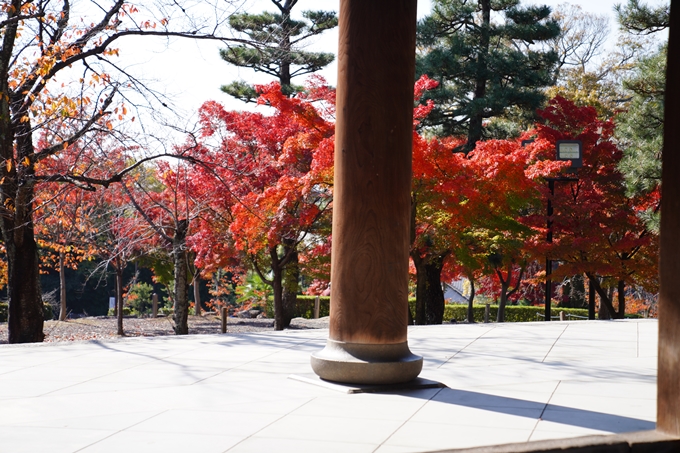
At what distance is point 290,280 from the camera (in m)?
21.5

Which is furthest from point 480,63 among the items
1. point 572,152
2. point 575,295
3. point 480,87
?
point 575,295

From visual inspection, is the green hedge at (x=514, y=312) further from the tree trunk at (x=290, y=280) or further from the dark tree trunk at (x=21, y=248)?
the dark tree trunk at (x=21, y=248)

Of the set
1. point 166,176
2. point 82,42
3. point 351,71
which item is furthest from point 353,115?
point 166,176

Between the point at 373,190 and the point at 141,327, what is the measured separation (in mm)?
18506

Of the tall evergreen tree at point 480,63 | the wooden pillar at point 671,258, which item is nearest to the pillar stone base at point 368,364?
the wooden pillar at point 671,258

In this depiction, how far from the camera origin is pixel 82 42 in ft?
39.6

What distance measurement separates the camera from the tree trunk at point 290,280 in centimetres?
1971

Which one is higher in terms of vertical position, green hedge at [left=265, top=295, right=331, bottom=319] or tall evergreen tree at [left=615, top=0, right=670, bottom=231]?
tall evergreen tree at [left=615, top=0, right=670, bottom=231]

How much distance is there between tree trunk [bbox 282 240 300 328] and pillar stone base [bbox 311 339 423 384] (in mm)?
12723

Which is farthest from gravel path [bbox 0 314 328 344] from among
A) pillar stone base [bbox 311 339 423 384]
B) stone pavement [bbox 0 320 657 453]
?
pillar stone base [bbox 311 339 423 384]

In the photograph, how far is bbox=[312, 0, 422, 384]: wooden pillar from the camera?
5.71m

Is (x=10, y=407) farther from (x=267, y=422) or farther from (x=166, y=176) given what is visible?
(x=166, y=176)

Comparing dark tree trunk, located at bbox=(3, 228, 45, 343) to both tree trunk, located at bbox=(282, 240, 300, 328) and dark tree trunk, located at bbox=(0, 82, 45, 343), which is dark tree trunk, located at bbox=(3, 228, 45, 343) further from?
tree trunk, located at bbox=(282, 240, 300, 328)

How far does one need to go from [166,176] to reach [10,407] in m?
12.8
